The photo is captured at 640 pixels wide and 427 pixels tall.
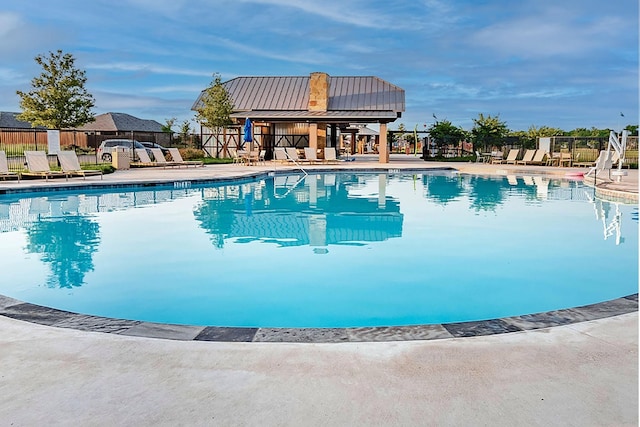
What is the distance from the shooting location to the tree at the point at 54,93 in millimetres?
18094

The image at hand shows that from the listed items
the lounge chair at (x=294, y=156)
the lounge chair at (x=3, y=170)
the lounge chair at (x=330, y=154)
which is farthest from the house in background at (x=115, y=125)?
the lounge chair at (x=3, y=170)

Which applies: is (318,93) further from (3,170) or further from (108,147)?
(3,170)

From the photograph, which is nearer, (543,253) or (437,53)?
(543,253)

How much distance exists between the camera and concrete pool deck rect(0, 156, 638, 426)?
2094 millimetres

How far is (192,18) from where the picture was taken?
1007 inches

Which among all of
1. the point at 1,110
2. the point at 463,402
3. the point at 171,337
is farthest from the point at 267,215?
the point at 1,110

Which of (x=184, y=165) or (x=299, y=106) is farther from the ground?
(x=299, y=106)

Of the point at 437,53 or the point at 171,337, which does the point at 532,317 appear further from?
the point at 437,53

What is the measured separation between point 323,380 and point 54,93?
18973mm

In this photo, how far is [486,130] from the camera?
3175 centimetres

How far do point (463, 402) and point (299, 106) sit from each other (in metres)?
29.6

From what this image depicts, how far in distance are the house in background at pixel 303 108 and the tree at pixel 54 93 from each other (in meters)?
10.0

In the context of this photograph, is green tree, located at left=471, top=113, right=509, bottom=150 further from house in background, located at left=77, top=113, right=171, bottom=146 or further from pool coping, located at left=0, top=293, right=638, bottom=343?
pool coping, located at left=0, top=293, right=638, bottom=343

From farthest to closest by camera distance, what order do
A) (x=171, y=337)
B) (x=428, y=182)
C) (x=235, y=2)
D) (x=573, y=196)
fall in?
1. (x=235, y=2)
2. (x=428, y=182)
3. (x=573, y=196)
4. (x=171, y=337)
